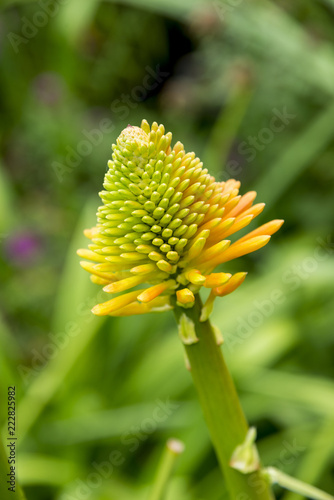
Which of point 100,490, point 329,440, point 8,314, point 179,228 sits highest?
point 179,228

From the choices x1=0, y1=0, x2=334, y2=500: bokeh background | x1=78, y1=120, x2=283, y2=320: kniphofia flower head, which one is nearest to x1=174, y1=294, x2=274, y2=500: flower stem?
x1=78, y1=120, x2=283, y2=320: kniphofia flower head

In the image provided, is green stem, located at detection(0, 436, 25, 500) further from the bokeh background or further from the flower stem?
the bokeh background

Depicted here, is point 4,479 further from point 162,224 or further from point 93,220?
point 93,220

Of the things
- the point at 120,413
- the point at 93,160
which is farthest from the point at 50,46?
the point at 120,413

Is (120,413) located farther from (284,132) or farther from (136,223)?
(284,132)

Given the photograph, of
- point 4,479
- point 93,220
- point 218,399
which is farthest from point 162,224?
point 93,220
